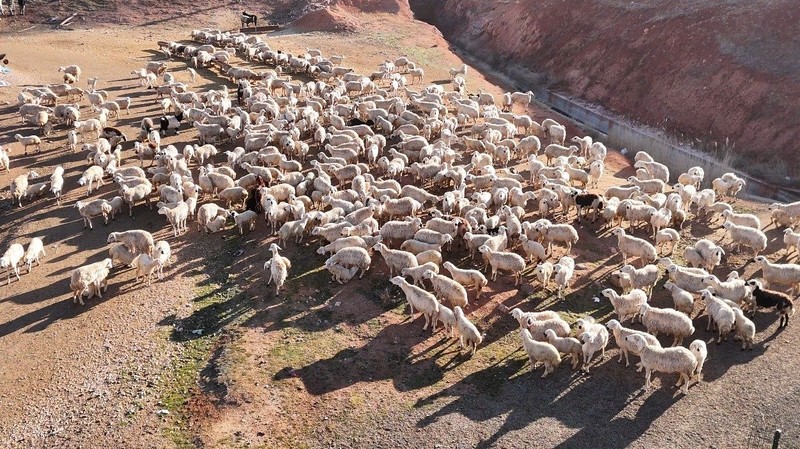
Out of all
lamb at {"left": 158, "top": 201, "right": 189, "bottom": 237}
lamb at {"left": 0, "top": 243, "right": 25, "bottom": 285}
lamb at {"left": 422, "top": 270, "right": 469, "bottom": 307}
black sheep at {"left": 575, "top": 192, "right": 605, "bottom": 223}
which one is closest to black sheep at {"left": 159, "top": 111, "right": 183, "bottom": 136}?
lamb at {"left": 158, "top": 201, "right": 189, "bottom": 237}

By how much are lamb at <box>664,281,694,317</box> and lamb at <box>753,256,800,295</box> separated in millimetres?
2516

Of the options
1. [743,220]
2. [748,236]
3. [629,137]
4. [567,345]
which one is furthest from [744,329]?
[629,137]

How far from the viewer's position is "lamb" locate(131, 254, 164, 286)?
1546 cm

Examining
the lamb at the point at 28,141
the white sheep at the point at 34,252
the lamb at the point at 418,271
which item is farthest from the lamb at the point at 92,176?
the lamb at the point at 418,271

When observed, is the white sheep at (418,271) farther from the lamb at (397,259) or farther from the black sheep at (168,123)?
the black sheep at (168,123)

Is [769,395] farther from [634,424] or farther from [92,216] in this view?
[92,216]

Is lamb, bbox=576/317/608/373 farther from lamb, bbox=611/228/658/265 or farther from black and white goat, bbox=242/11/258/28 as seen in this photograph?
black and white goat, bbox=242/11/258/28

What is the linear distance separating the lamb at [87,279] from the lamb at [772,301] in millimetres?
14845

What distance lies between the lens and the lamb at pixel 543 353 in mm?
12906

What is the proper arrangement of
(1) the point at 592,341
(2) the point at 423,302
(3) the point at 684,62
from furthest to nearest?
(3) the point at 684,62, (2) the point at 423,302, (1) the point at 592,341

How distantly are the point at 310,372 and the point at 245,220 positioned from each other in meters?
6.48

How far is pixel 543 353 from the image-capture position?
1291 cm

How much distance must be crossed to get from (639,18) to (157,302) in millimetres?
35762

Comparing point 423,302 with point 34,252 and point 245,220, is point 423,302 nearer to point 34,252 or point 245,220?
point 245,220
